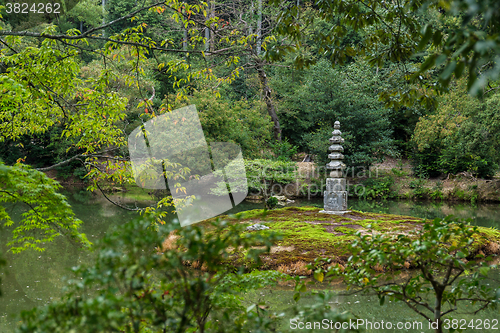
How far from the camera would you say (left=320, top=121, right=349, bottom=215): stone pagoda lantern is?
8305 mm

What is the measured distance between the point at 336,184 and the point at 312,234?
1977 millimetres

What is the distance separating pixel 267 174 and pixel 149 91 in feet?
27.0

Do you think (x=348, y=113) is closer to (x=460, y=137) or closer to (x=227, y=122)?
(x=460, y=137)

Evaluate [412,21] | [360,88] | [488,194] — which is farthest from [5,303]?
[488,194]

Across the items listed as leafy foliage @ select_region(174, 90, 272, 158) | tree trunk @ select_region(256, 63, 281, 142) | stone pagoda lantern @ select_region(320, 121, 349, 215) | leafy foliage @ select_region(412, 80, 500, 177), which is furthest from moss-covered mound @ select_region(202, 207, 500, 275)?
tree trunk @ select_region(256, 63, 281, 142)

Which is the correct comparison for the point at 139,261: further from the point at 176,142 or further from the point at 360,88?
the point at 360,88

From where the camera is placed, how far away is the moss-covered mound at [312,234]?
547 cm

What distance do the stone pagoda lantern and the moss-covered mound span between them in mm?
288

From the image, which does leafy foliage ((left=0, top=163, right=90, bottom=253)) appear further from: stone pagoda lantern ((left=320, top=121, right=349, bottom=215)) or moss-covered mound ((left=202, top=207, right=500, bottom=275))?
stone pagoda lantern ((left=320, top=121, right=349, bottom=215))

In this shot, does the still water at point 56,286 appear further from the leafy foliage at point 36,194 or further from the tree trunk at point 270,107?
the tree trunk at point 270,107

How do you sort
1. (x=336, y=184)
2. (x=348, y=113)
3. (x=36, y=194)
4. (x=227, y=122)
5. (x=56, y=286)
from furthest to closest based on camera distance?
1. (x=348, y=113)
2. (x=227, y=122)
3. (x=336, y=184)
4. (x=56, y=286)
5. (x=36, y=194)

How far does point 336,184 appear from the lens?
8266mm

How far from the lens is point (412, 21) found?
270 centimetres

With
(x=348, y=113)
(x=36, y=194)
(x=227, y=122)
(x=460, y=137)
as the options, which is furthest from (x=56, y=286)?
(x=460, y=137)
